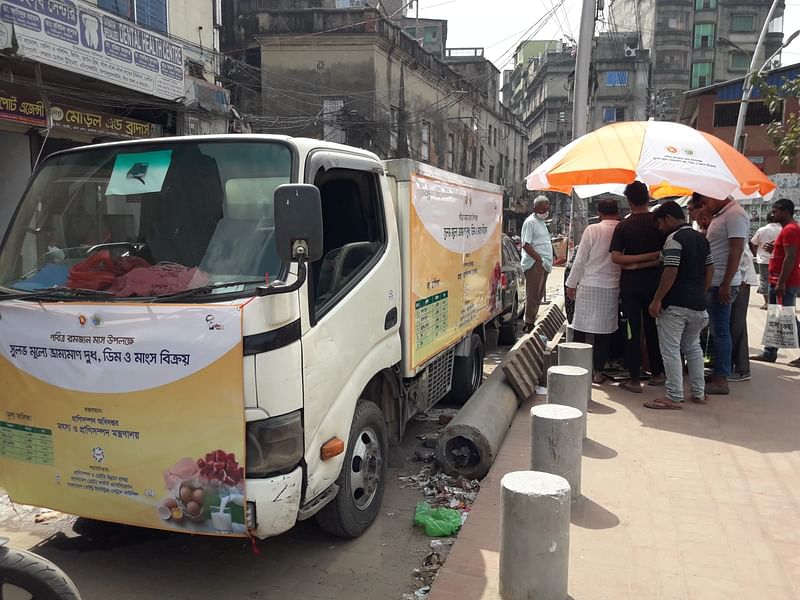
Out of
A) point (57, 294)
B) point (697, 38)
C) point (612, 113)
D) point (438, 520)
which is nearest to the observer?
point (57, 294)

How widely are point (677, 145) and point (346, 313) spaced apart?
164 inches

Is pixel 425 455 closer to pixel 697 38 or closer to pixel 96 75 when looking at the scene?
pixel 96 75

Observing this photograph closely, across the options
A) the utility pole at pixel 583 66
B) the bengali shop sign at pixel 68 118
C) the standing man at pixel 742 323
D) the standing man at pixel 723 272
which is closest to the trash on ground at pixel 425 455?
the standing man at pixel 723 272

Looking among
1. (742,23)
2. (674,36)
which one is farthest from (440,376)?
(742,23)

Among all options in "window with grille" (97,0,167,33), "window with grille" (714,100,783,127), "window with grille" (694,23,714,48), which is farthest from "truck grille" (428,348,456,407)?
"window with grille" (694,23,714,48)

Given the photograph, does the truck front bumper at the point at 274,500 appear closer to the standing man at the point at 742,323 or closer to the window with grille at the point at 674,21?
the standing man at the point at 742,323

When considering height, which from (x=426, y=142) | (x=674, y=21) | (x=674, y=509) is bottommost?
(x=674, y=509)

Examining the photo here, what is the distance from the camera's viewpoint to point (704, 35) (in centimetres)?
5584

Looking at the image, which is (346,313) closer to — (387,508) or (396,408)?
(396,408)

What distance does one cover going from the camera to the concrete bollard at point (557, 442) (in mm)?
3838

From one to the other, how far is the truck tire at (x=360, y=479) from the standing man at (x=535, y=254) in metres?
5.68

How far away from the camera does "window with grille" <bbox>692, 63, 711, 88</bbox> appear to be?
185 feet

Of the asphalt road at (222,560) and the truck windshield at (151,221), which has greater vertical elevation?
the truck windshield at (151,221)

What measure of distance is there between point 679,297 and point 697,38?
198 ft
